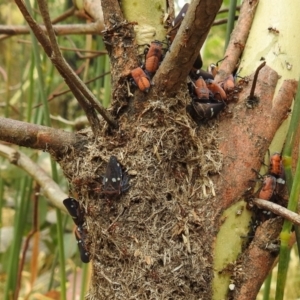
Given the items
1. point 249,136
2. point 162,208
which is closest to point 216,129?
point 249,136

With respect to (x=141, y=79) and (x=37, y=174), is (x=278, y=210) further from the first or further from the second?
(x=37, y=174)

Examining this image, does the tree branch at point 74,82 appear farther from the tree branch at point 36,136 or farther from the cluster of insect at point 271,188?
the cluster of insect at point 271,188

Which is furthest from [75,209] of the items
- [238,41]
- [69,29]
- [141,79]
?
[69,29]

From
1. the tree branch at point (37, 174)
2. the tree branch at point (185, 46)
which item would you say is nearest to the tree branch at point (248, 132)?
the tree branch at point (185, 46)

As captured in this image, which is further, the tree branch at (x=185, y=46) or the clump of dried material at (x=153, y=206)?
the clump of dried material at (x=153, y=206)

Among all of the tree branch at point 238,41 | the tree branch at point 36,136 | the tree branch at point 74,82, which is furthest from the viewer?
the tree branch at point 238,41

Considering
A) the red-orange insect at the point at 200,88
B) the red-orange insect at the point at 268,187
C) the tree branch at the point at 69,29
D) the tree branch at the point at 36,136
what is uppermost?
the tree branch at the point at 69,29
